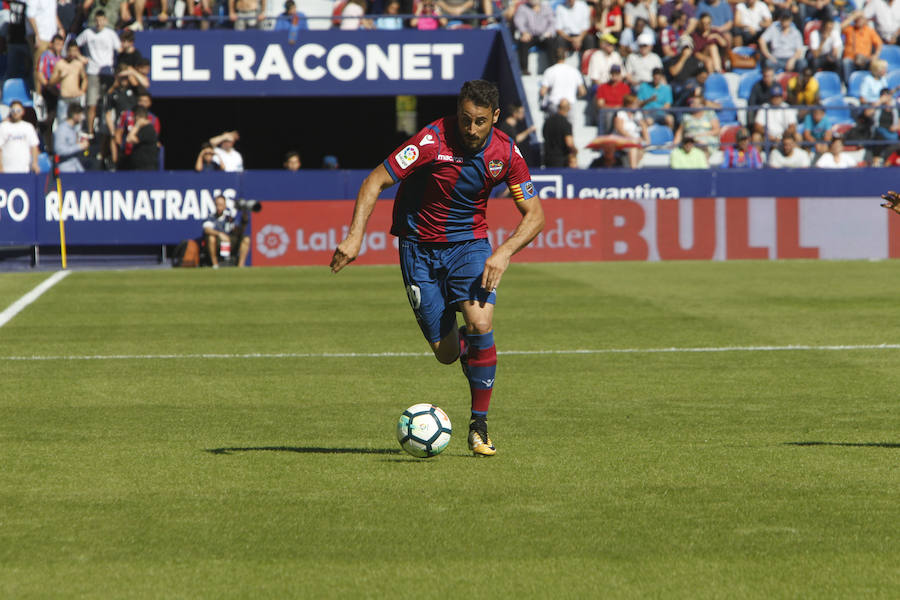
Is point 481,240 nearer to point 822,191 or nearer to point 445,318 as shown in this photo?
point 445,318

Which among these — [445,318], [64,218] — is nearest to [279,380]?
[445,318]

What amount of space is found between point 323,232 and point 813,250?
9120mm

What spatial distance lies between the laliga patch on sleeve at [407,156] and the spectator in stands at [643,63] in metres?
22.6

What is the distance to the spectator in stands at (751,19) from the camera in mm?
31406

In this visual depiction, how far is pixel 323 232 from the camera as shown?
2530cm

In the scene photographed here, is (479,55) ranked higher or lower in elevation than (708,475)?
higher

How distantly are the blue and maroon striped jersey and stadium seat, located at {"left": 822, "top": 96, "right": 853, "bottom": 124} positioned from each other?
23.1 meters

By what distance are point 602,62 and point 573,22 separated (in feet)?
5.56

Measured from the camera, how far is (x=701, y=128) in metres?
28.5

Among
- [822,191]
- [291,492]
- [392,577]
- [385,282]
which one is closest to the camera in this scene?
[392,577]

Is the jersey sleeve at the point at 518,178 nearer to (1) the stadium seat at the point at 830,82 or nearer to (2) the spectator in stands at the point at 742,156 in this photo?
(2) the spectator in stands at the point at 742,156

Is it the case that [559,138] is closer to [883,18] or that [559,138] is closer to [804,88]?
[804,88]

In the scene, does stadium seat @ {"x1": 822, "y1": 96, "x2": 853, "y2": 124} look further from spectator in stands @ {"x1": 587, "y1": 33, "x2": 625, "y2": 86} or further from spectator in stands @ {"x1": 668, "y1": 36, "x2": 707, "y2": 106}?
spectator in stands @ {"x1": 587, "y1": 33, "x2": 625, "y2": 86}

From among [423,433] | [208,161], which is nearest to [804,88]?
[208,161]
